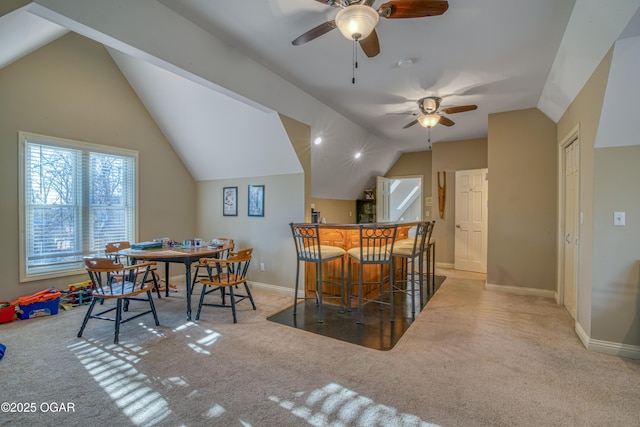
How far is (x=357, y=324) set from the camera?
3150mm

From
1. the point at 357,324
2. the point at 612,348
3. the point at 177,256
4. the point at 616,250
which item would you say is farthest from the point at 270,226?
the point at 612,348

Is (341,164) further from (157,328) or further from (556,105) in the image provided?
(157,328)

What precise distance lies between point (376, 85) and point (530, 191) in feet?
9.09

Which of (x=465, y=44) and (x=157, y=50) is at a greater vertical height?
(x=465, y=44)

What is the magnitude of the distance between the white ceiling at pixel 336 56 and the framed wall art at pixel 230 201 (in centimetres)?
61

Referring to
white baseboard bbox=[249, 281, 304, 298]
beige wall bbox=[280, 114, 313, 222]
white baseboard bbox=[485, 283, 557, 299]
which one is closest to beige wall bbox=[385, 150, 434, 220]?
white baseboard bbox=[485, 283, 557, 299]

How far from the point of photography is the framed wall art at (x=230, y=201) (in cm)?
490

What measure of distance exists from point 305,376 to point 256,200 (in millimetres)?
2977

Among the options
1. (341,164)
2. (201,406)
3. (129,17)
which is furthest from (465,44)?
(201,406)

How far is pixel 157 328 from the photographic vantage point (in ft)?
9.98

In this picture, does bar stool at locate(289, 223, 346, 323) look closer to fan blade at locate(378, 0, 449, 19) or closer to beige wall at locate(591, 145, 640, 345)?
fan blade at locate(378, 0, 449, 19)

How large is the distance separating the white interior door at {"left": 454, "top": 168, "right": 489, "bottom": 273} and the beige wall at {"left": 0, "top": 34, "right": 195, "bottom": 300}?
17.9 feet

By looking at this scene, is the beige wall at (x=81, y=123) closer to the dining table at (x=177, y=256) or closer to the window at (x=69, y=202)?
the window at (x=69, y=202)

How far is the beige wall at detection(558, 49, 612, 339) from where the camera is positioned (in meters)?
2.46
